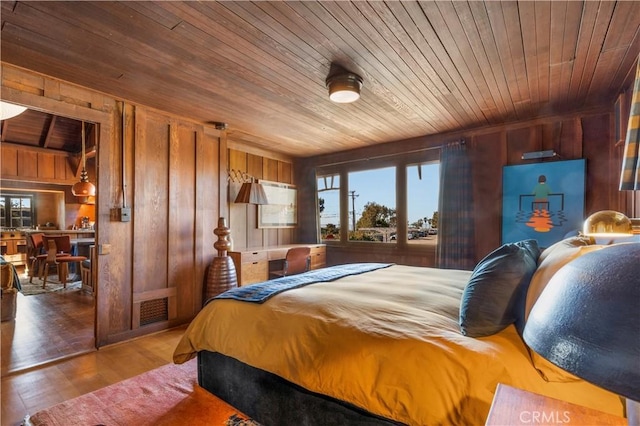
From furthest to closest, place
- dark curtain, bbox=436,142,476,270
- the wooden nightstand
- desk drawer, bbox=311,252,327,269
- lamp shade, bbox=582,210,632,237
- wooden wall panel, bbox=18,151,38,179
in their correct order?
wooden wall panel, bbox=18,151,38,179, desk drawer, bbox=311,252,327,269, dark curtain, bbox=436,142,476,270, lamp shade, bbox=582,210,632,237, the wooden nightstand

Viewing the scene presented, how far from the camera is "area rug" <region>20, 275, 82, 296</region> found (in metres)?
4.85

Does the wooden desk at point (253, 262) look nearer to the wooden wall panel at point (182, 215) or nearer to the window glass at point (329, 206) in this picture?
the wooden wall panel at point (182, 215)

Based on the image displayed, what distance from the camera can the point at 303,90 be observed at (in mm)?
2709

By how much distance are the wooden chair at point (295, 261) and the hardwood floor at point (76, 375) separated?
148 cm

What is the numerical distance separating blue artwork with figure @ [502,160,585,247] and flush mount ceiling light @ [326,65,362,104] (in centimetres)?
221

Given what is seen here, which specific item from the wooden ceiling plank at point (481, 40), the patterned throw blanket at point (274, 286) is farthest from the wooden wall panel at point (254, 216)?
the wooden ceiling plank at point (481, 40)

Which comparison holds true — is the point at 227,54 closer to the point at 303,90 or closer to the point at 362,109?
the point at 303,90

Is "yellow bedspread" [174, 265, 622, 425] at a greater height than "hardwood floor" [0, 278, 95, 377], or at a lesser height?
greater

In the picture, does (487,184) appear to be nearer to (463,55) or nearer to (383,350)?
(463,55)

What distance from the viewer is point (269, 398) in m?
1.62

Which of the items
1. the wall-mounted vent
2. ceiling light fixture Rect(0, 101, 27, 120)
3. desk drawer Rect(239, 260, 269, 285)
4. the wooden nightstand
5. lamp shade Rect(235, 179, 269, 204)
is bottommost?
the wall-mounted vent

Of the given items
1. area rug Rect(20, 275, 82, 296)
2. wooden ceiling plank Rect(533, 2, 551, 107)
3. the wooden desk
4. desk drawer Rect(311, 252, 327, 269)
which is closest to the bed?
wooden ceiling plank Rect(533, 2, 551, 107)

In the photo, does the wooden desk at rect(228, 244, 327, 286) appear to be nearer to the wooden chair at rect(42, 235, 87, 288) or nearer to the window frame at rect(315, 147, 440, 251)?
the window frame at rect(315, 147, 440, 251)

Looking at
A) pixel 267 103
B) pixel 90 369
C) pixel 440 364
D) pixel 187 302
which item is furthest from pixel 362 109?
pixel 90 369
